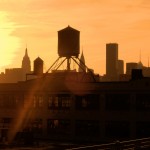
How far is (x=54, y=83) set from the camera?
7075 cm

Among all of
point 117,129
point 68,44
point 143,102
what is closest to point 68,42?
point 68,44

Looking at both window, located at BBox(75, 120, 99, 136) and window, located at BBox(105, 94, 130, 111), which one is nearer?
window, located at BBox(105, 94, 130, 111)

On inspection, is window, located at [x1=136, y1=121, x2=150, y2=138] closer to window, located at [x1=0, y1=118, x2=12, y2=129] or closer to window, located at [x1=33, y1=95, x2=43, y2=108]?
window, located at [x1=33, y1=95, x2=43, y2=108]

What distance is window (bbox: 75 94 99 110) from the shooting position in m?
66.1

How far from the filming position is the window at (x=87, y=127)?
6519 centimetres

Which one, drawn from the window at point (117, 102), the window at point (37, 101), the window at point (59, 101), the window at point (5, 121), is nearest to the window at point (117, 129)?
the window at point (117, 102)

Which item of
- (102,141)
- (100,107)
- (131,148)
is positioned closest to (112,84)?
(100,107)

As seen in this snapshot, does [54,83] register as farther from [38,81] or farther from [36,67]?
[36,67]

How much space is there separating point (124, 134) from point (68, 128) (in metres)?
10.0

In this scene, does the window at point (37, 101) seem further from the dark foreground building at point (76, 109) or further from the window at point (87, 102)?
the window at point (87, 102)

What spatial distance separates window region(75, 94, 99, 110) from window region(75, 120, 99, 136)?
2.10 metres

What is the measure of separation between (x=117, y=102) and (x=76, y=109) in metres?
7.16

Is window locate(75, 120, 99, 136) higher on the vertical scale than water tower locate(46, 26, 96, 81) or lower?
lower

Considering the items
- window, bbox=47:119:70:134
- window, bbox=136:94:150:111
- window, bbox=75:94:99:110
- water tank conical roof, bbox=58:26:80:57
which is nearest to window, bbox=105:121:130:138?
window, bbox=136:94:150:111
